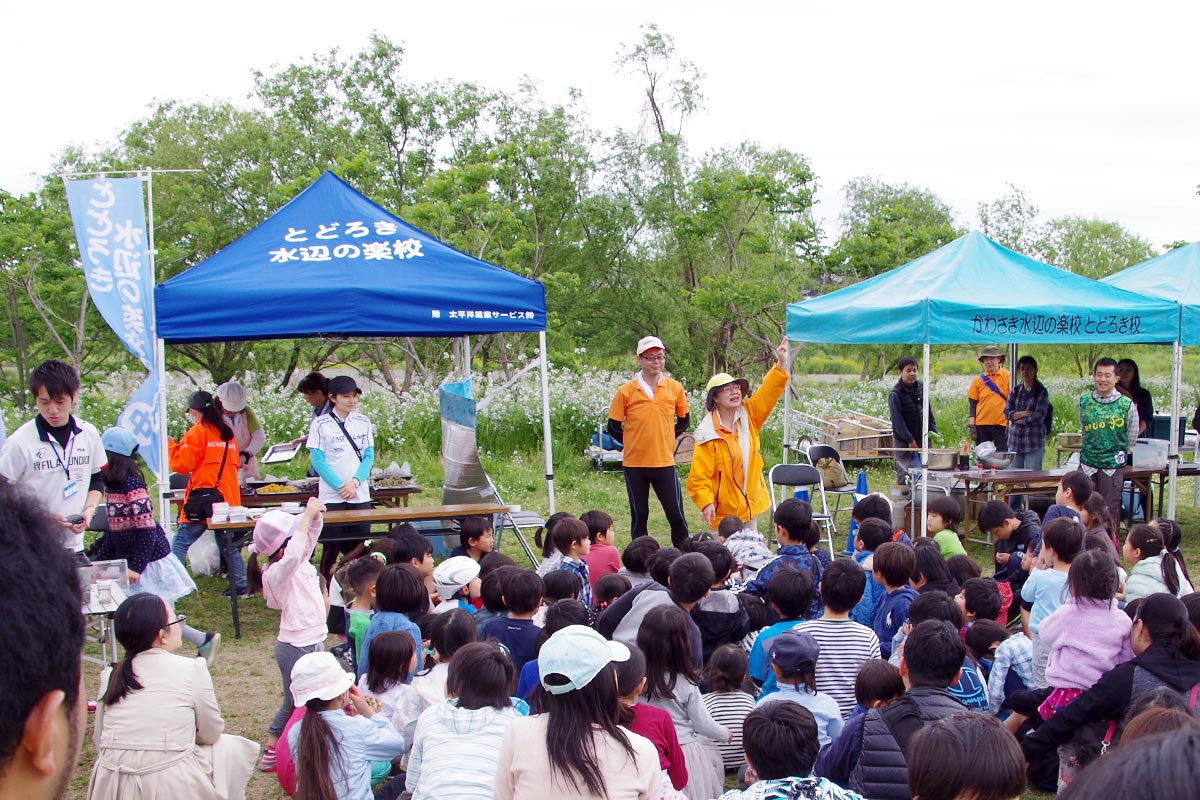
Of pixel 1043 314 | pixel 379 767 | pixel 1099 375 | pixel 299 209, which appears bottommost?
pixel 379 767

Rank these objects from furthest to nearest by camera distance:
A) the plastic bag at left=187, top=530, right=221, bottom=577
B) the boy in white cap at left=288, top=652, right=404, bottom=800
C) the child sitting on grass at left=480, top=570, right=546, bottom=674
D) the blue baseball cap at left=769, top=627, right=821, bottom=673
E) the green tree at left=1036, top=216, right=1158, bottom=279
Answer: the green tree at left=1036, top=216, right=1158, bottom=279
the plastic bag at left=187, top=530, right=221, bottom=577
the child sitting on grass at left=480, top=570, right=546, bottom=674
the blue baseball cap at left=769, top=627, right=821, bottom=673
the boy in white cap at left=288, top=652, right=404, bottom=800

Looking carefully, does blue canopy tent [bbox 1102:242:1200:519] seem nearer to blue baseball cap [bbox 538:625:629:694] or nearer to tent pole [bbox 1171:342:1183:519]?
tent pole [bbox 1171:342:1183:519]

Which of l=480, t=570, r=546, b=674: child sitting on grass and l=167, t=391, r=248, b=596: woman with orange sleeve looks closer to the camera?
l=480, t=570, r=546, b=674: child sitting on grass

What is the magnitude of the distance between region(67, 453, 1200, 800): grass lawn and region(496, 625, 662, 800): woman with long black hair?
2129mm

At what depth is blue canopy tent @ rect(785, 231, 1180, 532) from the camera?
24.0ft

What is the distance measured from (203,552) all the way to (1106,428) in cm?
701

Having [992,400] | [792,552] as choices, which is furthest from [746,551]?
[992,400]

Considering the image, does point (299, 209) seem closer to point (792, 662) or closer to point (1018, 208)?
point (792, 662)

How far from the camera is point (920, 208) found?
29812 mm

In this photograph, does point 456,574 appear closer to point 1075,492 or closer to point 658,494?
point 658,494

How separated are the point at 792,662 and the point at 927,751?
4.12ft

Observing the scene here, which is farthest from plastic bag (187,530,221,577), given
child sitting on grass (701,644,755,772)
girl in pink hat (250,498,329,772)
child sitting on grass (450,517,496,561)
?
child sitting on grass (701,644,755,772)

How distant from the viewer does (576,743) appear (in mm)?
2561

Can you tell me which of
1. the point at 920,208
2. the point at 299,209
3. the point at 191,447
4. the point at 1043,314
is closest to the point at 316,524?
the point at 191,447
